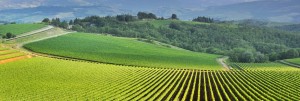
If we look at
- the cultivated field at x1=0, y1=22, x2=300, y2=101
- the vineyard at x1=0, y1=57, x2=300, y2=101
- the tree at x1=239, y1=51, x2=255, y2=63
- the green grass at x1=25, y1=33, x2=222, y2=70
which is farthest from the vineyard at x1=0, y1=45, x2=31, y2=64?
the tree at x1=239, y1=51, x2=255, y2=63

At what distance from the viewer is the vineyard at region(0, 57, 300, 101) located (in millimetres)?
54531

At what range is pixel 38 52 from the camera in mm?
107125

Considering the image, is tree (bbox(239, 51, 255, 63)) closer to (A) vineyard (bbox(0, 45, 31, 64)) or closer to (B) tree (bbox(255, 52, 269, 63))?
(B) tree (bbox(255, 52, 269, 63))

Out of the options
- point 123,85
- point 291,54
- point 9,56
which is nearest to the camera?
point 123,85

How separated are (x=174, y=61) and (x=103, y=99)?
69.6 meters

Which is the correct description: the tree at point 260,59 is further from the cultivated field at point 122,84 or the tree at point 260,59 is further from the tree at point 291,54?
the cultivated field at point 122,84

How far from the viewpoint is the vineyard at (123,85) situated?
54531mm

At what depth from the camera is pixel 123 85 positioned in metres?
66.1

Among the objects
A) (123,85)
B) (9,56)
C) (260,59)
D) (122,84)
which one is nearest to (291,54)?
(260,59)

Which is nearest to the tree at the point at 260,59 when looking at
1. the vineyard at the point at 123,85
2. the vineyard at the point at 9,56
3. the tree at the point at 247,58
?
the tree at the point at 247,58

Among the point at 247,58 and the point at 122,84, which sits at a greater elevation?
the point at 122,84

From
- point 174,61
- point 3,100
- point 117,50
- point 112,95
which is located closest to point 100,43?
point 117,50

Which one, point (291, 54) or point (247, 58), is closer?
point (247, 58)

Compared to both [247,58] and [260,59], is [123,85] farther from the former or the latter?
[260,59]
